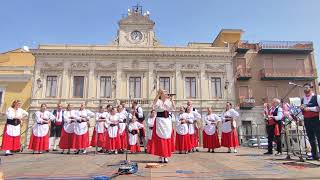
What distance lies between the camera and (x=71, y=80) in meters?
25.5

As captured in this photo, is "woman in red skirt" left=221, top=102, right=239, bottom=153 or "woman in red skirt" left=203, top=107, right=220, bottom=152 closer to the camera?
"woman in red skirt" left=221, top=102, right=239, bottom=153

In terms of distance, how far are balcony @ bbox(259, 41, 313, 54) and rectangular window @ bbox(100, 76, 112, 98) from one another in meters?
15.0

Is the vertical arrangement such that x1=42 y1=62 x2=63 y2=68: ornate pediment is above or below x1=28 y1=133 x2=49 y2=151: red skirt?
above

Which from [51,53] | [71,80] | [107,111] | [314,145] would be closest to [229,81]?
[71,80]

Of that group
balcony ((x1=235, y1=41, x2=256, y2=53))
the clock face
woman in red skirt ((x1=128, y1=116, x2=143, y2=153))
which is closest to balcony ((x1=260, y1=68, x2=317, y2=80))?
balcony ((x1=235, y1=41, x2=256, y2=53))

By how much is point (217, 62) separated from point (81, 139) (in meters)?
18.7

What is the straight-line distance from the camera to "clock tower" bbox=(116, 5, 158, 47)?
26969 mm

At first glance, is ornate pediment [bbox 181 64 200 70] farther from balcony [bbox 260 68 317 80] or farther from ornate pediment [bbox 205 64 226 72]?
balcony [bbox 260 68 317 80]

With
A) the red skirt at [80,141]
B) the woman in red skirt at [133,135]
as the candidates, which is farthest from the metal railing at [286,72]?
the red skirt at [80,141]

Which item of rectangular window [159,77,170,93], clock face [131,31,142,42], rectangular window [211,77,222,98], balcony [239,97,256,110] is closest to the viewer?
rectangular window [159,77,170,93]

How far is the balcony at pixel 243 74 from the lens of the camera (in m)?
27.6

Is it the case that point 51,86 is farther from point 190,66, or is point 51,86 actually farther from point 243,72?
point 243,72

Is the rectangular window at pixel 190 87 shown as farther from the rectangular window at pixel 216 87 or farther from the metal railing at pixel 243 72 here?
the metal railing at pixel 243 72

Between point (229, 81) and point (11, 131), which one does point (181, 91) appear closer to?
point (229, 81)
